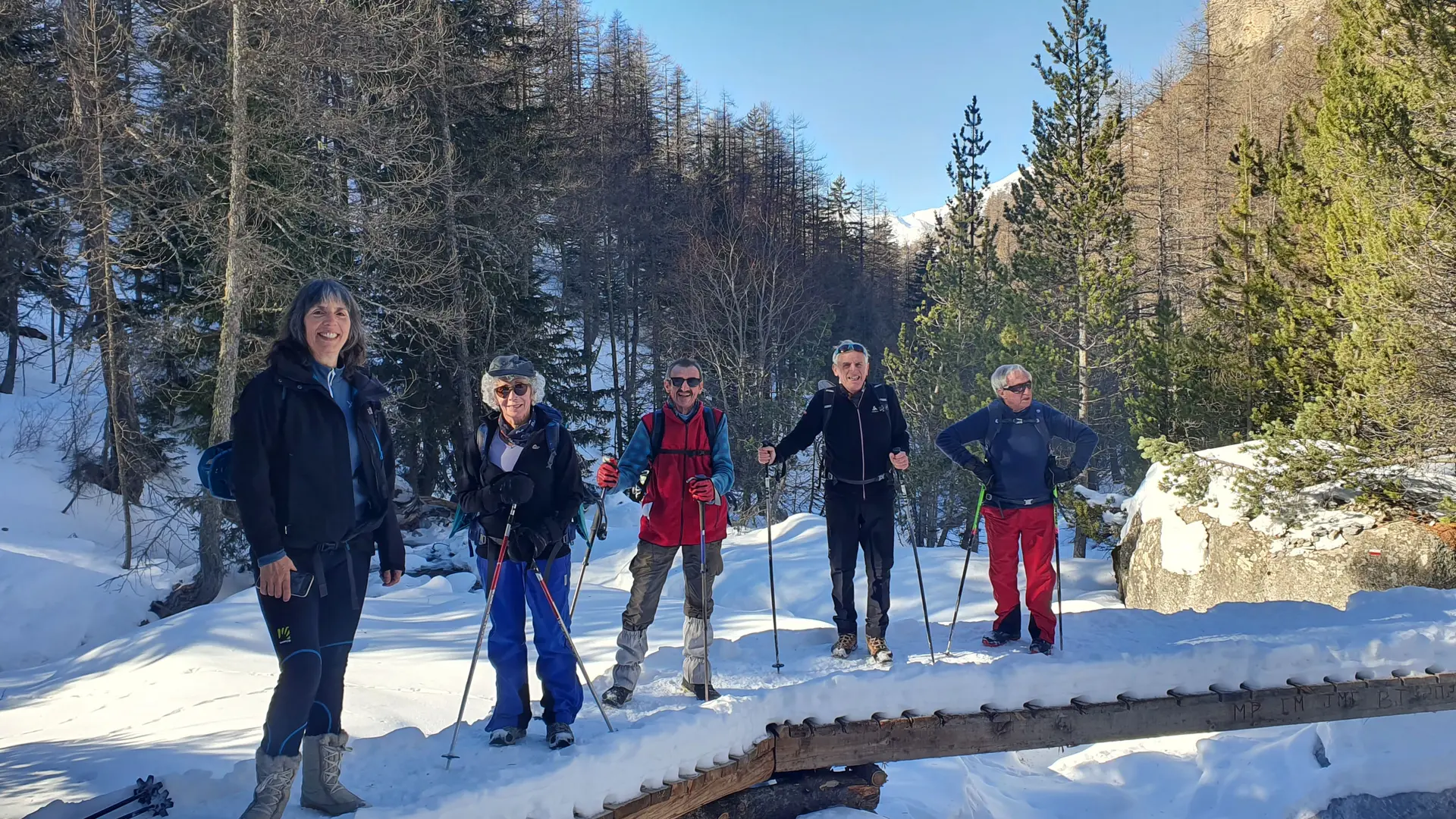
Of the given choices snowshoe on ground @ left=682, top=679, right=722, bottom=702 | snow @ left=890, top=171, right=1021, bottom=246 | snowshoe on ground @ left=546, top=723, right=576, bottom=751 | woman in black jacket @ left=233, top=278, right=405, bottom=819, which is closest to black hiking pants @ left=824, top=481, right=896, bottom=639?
snowshoe on ground @ left=682, top=679, right=722, bottom=702

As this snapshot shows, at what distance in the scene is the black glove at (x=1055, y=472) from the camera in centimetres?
538

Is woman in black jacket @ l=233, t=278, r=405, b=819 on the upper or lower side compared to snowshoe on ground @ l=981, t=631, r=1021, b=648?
upper

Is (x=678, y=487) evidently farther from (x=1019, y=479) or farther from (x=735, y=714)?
(x=1019, y=479)

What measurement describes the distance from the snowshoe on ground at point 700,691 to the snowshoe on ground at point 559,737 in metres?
0.91

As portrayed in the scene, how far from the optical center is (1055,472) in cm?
540

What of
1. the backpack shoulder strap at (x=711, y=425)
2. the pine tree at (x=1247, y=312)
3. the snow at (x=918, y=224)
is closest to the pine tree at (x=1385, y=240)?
the pine tree at (x=1247, y=312)

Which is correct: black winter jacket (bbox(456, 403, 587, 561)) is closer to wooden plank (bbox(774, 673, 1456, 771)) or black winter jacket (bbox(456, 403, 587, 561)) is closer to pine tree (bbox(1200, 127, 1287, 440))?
wooden plank (bbox(774, 673, 1456, 771))

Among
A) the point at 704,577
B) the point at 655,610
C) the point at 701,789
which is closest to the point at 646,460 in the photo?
the point at 704,577

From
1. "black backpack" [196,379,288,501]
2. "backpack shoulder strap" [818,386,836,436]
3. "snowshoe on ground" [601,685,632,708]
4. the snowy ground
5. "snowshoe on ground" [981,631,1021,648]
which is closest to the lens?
"black backpack" [196,379,288,501]

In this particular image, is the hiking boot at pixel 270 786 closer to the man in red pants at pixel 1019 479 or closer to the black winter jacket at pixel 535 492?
the black winter jacket at pixel 535 492

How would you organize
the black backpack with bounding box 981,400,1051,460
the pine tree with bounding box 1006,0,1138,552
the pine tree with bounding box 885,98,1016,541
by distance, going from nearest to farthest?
the black backpack with bounding box 981,400,1051,460 < the pine tree with bounding box 1006,0,1138,552 < the pine tree with bounding box 885,98,1016,541

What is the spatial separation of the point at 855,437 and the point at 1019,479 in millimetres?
1202

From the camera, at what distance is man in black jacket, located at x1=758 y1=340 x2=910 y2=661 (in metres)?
5.10

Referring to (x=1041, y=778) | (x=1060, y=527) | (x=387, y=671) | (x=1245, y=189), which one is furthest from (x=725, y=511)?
(x=1060, y=527)
